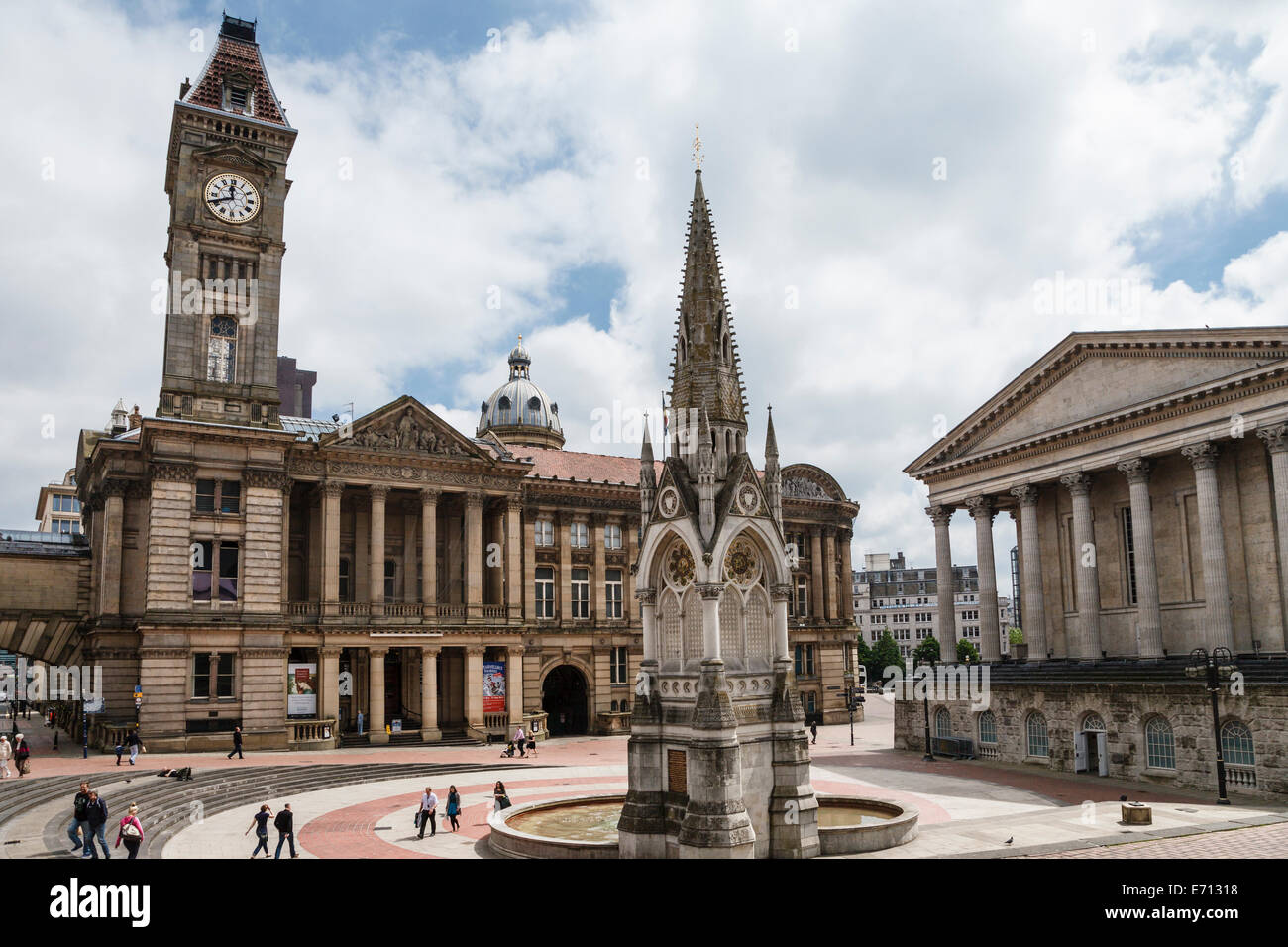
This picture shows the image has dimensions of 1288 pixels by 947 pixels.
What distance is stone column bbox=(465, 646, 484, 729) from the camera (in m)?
55.1

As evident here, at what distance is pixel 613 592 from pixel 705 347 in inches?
1694

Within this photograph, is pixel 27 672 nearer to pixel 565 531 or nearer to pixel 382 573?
pixel 382 573

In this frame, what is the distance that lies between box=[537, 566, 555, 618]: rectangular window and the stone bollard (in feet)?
133

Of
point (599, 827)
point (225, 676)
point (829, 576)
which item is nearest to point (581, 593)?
point (829, 576)

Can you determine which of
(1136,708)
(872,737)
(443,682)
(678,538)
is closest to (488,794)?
(678,538)

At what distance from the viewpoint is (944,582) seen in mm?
55875

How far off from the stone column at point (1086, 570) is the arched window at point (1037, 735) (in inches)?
180

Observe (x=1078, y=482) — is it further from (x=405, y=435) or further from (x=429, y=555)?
(x=405, y=435)

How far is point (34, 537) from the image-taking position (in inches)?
2136

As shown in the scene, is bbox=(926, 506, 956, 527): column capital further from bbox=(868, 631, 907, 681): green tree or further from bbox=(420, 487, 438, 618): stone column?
bbox=(868, 631, 907, 681): green tree

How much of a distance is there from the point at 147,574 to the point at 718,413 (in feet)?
111

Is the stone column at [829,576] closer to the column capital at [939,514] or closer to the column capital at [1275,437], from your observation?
the column capital at [939,514]

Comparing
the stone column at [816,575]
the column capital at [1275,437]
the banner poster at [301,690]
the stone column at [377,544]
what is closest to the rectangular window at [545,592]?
the stone column at [377,544]

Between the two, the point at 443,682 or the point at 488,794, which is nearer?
the point at 488,794
